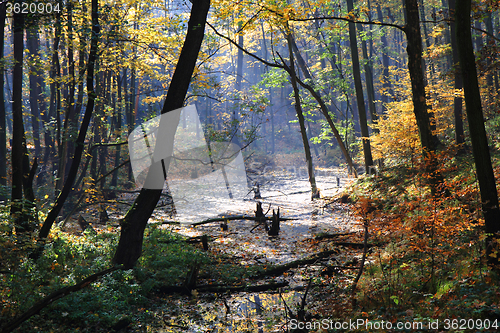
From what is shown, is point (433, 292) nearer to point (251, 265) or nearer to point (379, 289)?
point (379, 289)

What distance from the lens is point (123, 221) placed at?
658 centimetres

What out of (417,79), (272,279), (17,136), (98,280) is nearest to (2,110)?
(17,136)

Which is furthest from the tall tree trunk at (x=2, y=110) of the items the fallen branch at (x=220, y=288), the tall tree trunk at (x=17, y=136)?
the fallen branch at (x=220, y=288)

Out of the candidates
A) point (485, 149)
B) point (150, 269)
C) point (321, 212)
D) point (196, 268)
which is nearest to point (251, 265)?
point (196, 268)

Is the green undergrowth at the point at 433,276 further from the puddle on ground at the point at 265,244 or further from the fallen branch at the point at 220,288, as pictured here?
the fallen branch at the point at 220,288

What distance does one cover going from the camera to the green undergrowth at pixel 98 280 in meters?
4.57

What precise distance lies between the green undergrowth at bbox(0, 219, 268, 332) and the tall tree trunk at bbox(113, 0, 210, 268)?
14.4 inches

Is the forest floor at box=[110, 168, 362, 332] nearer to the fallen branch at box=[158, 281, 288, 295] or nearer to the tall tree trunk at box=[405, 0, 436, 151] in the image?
the fallen branch at box=[158, 281, 288, 295]

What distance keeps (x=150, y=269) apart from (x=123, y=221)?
1.18 metres

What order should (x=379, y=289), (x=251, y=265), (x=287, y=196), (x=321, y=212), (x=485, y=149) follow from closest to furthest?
(x=485, y=149)
(x=379, y=289)
(x=251, y=265)
(x=321, y=212)
(x=287, y=196)

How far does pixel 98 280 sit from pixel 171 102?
3.64 m

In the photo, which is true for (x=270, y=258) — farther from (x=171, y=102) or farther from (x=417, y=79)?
(x=417, y=79)

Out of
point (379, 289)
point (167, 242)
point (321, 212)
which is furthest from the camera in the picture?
point (321, 212)

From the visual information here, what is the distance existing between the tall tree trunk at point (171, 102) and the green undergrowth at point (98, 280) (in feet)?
1.20
